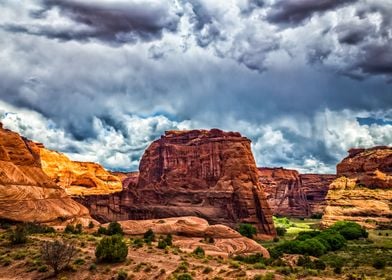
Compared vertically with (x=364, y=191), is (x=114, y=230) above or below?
below

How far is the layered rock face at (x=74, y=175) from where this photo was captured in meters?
153

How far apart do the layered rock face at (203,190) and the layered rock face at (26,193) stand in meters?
26.8

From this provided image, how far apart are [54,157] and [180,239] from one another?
362 ft

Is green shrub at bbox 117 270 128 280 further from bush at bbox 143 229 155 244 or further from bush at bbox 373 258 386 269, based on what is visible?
bush at bbox 373 258 386 269

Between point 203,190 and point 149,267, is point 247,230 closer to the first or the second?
point 203,190

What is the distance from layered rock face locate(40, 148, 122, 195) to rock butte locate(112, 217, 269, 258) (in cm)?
8193

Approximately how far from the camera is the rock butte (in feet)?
209

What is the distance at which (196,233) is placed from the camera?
70.8m

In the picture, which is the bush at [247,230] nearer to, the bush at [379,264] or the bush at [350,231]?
the bush at [350,231]

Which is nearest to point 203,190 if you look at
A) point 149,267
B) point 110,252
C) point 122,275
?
point 110,252

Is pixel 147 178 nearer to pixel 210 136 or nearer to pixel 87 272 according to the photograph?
pixel 210 136

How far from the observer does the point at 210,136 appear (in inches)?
4990

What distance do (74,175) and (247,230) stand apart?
86.6 metres

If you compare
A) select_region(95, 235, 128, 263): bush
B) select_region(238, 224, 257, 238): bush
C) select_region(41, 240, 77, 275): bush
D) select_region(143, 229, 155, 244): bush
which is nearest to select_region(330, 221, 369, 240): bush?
select_region(238, 224, 257, 238): bush
